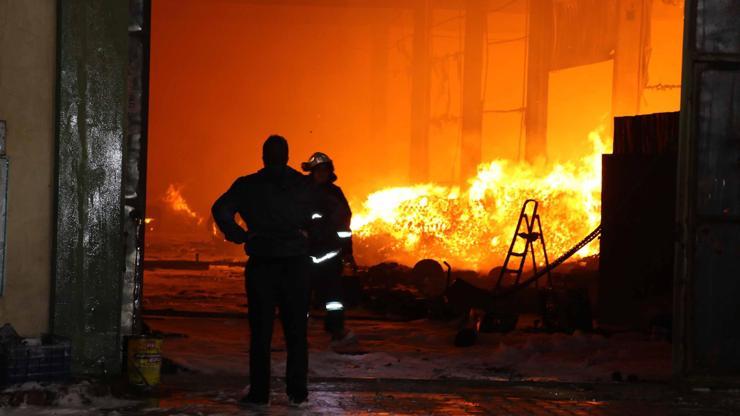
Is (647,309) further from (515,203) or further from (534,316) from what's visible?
(515,203)

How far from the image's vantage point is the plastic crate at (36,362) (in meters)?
7.44

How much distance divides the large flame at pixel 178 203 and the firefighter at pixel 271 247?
1191 inches

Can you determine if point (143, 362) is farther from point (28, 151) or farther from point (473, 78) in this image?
point (473, 78)

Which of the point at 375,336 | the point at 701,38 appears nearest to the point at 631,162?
the point at 375,336

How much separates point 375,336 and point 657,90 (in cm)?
1510

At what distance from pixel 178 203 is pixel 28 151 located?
98.0 ft

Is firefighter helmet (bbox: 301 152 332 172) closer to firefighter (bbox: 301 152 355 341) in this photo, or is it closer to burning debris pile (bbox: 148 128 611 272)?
firefighter (bbox: 301 152 355 341)

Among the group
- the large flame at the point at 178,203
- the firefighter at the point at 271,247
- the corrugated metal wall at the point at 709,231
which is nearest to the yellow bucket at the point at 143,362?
the firefighter at the point at 271,247

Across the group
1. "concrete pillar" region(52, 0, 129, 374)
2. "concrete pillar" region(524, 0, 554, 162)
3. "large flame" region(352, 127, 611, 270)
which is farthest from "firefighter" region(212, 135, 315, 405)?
"concrete pillar" region(524, 0, 554, 162)

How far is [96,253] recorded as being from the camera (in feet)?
26.9

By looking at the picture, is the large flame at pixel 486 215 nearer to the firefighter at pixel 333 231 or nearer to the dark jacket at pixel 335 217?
the firefighter at pixel 333 231

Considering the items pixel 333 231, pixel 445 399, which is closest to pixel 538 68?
pixel 333 231

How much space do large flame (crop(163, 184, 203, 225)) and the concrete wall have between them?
96.2 feet

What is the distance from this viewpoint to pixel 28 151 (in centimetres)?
805
